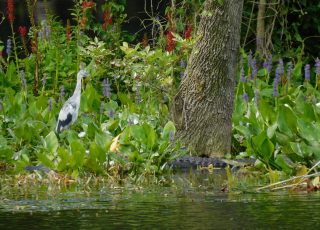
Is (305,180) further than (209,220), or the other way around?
(305,180)

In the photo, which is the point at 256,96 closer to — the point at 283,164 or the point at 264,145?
the point at 264,145

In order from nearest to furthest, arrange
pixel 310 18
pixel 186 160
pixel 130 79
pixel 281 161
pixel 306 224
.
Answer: pixel 306 224 < pixel 281 161 < pixel 186 160 < pixel 130 79 < pixel 310 18

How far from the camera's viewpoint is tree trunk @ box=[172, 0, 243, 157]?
936 centimetres

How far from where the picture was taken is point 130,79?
1008 centimetres

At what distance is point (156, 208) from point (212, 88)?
11.1ft

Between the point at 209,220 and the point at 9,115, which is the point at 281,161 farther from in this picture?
the point at 9,115

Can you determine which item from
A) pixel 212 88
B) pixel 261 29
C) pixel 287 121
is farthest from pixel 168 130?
pixel 261 29

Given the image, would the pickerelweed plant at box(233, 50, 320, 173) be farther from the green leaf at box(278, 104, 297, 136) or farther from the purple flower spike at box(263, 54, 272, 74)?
the purple flower spike at box(263, 54, 272, 74)

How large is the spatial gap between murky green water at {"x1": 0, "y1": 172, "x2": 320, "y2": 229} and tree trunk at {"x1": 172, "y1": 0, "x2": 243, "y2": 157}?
1.92m

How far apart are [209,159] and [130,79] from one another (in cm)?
139

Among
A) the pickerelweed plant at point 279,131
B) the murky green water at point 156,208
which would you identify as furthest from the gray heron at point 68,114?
the murky green water at point 156,208

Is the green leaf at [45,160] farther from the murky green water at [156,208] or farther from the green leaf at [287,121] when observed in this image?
the green leaf at [287,121]

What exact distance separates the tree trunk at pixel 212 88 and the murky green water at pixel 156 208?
192 centimetres


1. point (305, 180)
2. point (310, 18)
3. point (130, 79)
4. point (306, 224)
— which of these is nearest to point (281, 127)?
point (305, 180)
